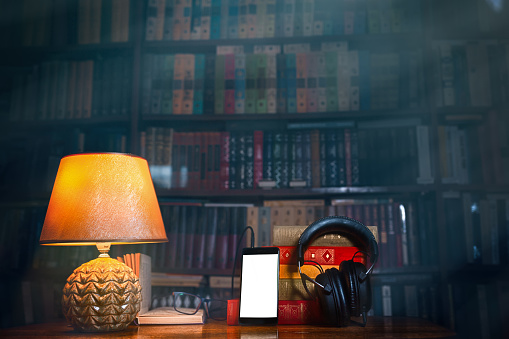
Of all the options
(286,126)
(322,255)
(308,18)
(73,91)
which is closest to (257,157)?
(286,126)

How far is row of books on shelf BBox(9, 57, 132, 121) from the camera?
1.94 metres

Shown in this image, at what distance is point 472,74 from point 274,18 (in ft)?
3.12

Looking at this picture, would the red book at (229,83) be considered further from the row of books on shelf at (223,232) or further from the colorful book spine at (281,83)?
the row of books on shelf at (223,232)

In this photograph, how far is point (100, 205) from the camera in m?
0.98

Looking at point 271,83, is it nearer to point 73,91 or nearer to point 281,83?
point 281,83

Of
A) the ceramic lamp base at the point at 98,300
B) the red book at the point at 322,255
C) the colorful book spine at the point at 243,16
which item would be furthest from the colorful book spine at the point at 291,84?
the ceramic lamp base at the point at 98,300

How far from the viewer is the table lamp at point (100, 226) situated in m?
0.96

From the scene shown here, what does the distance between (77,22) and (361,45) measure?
141cm

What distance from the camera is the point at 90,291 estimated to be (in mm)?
968

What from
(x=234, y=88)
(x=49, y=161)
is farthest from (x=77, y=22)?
(x=234, y=88)

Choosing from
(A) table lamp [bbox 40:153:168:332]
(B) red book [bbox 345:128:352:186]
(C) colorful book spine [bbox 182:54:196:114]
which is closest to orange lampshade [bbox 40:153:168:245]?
(A) table lamp [bbox 40:153:168:332]

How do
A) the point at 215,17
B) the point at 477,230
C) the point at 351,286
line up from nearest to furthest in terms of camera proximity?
the point at 351,286, the point at 477,230, the point at 215,17

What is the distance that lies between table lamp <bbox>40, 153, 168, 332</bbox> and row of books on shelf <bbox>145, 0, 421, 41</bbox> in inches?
45.0

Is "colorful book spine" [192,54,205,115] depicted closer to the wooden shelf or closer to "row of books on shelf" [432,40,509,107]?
the wooden shelf
